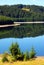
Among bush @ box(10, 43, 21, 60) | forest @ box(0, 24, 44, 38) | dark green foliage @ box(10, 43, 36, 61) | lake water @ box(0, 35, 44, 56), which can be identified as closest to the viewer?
dark green foliage @ box(10, 43, 36, 61)

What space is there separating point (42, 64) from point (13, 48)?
17.1ft

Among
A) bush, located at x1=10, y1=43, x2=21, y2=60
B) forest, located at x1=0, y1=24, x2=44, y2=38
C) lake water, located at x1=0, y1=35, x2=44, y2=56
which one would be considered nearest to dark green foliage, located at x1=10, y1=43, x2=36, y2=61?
bush, located at x1=10, y1=43, x2=21, y2=60

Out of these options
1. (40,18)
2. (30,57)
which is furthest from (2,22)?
(30,57)

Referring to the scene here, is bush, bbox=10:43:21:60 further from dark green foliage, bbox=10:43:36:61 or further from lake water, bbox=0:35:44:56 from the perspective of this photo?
lake water, bbox=0:35:44:56

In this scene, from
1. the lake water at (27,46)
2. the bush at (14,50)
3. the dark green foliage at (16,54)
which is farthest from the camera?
the lake water at (27,46)

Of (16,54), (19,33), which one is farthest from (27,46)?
(19,33)

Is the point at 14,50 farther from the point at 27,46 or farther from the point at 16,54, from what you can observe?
Result: the point at 27,46

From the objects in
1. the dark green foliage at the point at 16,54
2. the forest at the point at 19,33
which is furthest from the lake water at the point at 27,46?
the forest at the point at 19,33

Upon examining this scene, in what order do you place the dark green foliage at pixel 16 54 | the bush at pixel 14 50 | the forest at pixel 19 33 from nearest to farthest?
1. the dark green foliage at pixel 16 54
2. the bush at pixel 14 50
3. the forest at pixel 19 33

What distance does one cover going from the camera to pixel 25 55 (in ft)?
58.2

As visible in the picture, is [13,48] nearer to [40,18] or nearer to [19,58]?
[19,58]

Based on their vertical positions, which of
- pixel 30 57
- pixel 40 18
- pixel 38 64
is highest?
pixel 38 64

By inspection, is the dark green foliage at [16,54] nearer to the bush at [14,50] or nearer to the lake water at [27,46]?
the bush at [14,50]

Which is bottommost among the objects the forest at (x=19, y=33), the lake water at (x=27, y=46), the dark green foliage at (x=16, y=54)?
the forest at (x=19, y=33)
